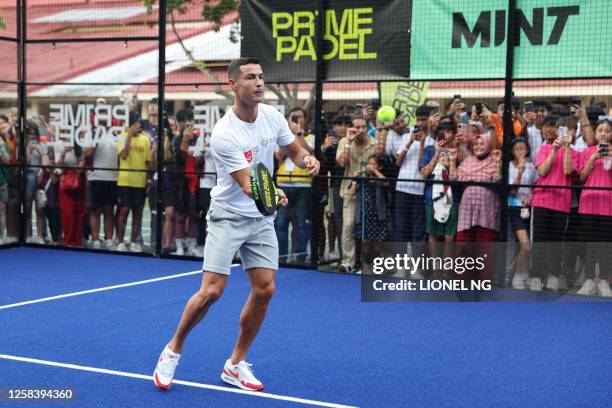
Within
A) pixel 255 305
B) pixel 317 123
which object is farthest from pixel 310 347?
pixel 317 123

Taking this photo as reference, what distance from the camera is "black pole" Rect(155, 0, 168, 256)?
11859mm

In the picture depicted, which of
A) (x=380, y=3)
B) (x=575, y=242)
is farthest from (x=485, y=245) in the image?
(x=380, y=3)

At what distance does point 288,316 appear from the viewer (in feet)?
27.4

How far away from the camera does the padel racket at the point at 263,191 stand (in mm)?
5391

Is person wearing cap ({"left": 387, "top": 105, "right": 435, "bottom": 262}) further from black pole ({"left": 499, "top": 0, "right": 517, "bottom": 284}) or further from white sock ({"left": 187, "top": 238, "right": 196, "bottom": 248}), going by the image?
white sock ({"left": 187, "top": 238, "right": 196, "bottom": 248})

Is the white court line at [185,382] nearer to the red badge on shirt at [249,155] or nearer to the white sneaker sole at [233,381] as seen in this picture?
the white sneaker sole at [233,381]

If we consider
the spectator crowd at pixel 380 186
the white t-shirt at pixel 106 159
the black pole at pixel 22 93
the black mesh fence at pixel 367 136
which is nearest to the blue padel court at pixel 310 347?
the spectator crowd at pixel 380 186

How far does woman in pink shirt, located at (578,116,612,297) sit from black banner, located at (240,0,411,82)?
8.16ft

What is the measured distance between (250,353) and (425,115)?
4.65m

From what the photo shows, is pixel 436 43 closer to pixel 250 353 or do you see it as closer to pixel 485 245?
pixel 485 245

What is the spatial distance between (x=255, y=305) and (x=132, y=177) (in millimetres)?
6972

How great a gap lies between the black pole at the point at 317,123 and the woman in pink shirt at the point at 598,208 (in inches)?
131

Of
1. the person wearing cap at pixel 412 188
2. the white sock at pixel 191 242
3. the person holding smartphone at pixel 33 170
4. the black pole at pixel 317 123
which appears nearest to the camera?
the person wearing cap at pixel 412 188

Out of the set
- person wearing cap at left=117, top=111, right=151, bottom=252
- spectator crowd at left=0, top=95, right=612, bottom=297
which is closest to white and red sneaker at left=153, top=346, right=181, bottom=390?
spectator crowd at left=0, top=95, right=612, bottom=297
